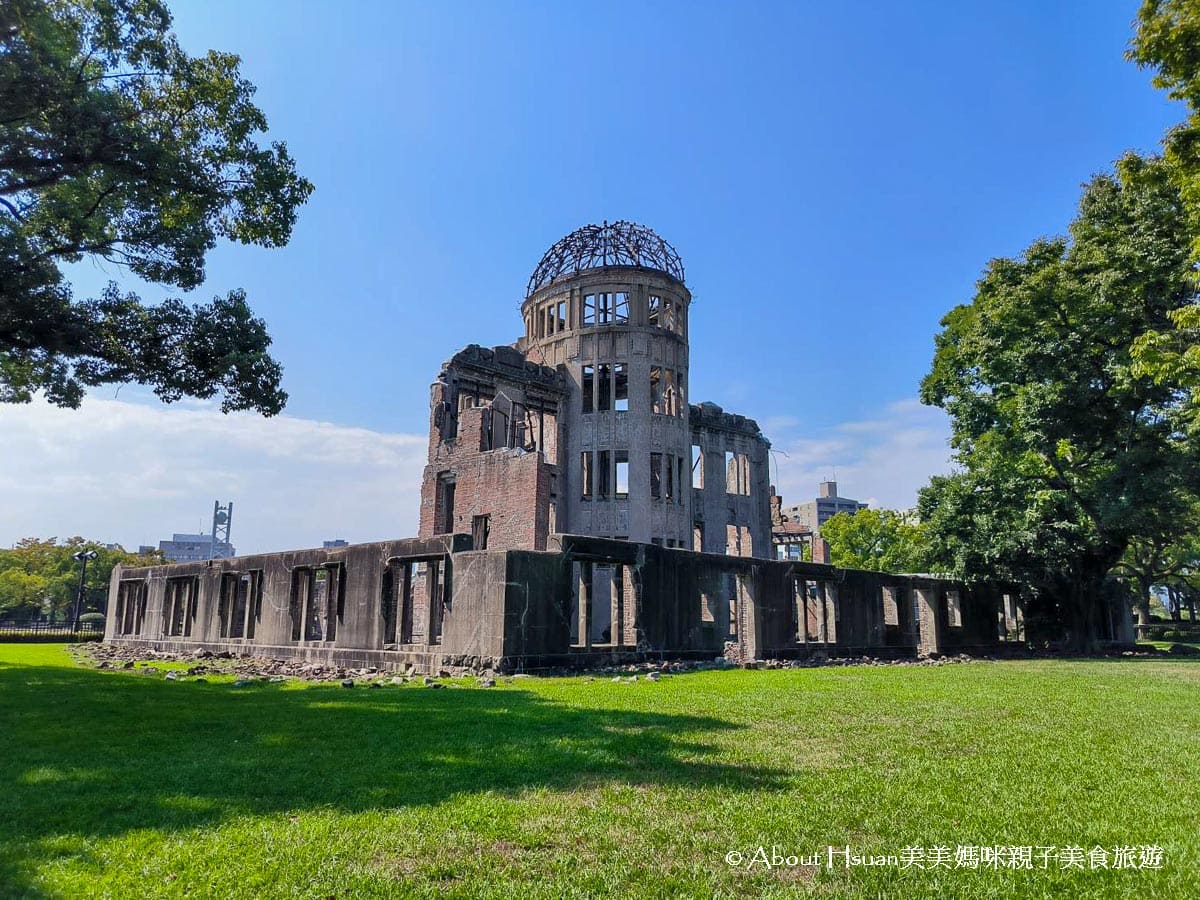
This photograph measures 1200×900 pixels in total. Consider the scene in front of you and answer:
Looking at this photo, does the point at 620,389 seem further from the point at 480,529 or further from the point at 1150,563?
the point at 1150,563

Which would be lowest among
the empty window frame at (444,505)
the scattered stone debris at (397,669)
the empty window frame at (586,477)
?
the scattered stone debris at (397,669)

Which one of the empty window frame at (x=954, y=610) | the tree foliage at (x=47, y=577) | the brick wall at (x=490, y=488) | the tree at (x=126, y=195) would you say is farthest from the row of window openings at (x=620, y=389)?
the tree foliage at (x=47, y=577)

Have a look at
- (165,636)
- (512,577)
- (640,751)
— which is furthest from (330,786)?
(165,636)

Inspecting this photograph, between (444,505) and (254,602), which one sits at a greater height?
(444,505)

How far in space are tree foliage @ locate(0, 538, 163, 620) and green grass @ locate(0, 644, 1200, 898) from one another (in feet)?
184

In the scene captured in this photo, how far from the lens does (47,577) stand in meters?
57.1

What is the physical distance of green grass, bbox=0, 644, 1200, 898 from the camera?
12.0 feet

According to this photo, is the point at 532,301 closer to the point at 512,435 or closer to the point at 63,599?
the point at 512,435

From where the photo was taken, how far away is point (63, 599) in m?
58.1

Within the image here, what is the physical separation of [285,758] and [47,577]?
210 feet

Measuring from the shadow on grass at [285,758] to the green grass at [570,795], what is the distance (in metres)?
0.03

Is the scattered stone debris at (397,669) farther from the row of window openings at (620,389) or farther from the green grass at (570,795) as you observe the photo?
the row of window openings at (620,389)

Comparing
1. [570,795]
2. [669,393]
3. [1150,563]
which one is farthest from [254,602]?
[1150,563]

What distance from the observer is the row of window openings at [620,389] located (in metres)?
33.4
